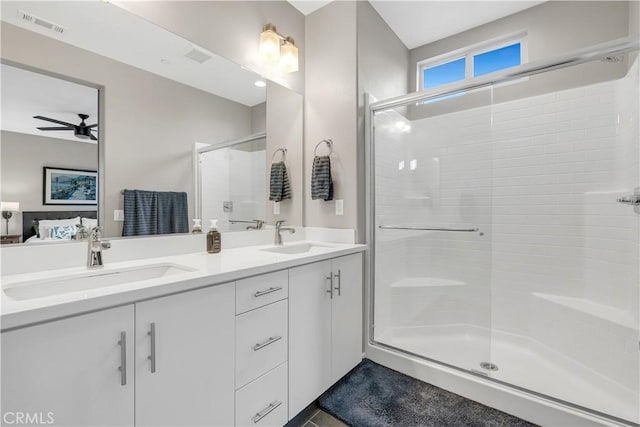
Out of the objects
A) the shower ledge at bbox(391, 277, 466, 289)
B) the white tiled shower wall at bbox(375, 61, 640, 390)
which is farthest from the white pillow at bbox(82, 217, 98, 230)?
the shower ledge at bbox(391, 277, 466, 289)

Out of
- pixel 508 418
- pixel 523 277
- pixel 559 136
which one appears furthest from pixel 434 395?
pixel 559 136

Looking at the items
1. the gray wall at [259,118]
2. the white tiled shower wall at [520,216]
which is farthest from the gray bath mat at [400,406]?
the gray wall at [259,118]

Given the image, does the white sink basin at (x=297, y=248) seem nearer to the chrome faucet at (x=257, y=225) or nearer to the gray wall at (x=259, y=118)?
the chrome faucet at (x=257, y=225)

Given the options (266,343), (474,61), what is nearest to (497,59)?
(474,61)

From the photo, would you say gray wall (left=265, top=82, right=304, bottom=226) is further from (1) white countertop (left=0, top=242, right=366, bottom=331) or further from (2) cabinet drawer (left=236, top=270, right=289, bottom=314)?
(2) cabinet drawer (left=236, top=270, right=289, bottom=314)

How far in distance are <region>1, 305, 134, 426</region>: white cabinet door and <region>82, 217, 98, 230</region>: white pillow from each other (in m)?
0.62

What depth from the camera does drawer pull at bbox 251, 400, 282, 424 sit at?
4.14 feet

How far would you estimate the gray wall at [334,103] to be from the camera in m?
2.17

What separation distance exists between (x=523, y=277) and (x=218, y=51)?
2.76 metres

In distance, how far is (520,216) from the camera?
7.95 feet

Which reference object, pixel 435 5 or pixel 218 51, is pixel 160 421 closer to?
pixel 218 51

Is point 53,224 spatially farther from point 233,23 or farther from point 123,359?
point 233,23

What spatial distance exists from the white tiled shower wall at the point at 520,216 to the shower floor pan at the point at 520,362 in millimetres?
85

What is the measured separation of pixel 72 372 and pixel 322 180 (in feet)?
5.47
